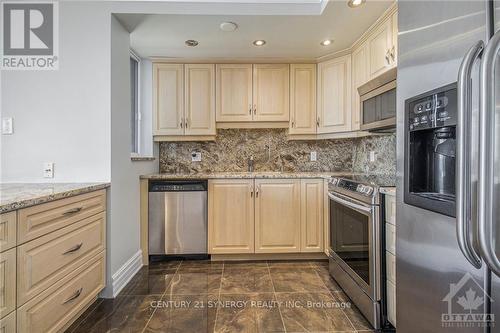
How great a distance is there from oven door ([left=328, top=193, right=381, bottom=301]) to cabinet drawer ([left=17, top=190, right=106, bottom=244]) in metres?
1.87

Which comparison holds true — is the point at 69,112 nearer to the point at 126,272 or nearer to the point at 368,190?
the point at 126,272

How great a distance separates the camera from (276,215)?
9.52ft

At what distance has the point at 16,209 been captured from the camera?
48.3 inches

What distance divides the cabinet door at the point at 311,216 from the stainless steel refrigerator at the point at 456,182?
1802 millimetres

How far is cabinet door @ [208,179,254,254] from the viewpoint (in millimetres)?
2891

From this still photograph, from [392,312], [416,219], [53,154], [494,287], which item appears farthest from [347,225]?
[53,154]

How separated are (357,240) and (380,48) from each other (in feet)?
5.18

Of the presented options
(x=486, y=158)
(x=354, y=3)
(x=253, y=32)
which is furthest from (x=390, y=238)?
(x=253, y=32)

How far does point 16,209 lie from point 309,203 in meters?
2.40

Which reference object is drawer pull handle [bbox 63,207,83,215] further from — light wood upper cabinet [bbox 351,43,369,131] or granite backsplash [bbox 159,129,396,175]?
light wood upper cabinet [bbox 351,43,369,131]

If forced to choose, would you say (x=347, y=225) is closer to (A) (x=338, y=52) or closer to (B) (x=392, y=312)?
(B) (x=392, y=312)

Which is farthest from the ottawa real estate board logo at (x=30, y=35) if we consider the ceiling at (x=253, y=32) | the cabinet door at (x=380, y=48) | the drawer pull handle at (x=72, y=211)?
the cabinet door at (x=380, y=48)

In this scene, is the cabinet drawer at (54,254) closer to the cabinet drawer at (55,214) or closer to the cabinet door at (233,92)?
the cabinet drawer at (55,214)

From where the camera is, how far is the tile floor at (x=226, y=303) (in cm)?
179
